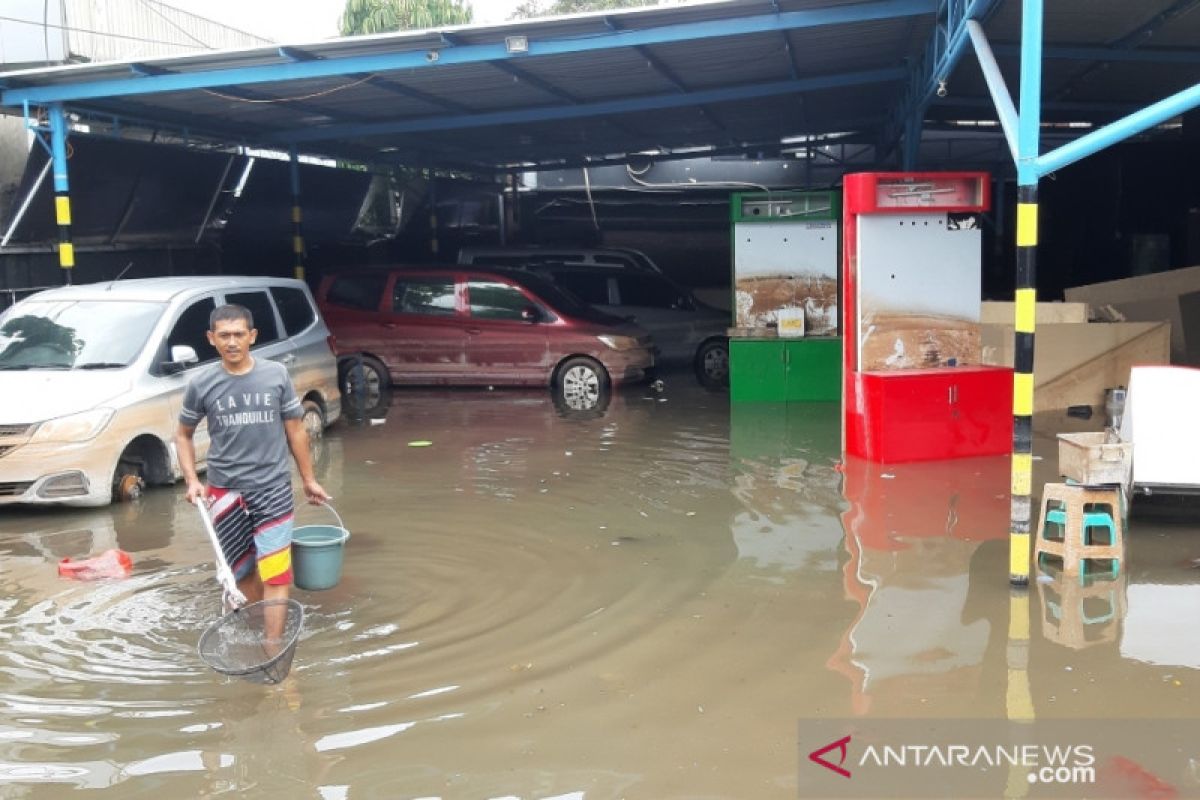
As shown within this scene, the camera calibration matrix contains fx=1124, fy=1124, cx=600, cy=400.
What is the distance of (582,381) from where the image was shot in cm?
1330

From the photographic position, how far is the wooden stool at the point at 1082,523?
19.5 ft

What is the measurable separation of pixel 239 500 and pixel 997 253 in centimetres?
1832

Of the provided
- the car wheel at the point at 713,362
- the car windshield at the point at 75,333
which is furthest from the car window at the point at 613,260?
the car windshield at the point at 75,333

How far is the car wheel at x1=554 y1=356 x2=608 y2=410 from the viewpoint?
1319 centimetres

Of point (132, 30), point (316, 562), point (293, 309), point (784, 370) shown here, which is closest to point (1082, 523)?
point (316, 562)

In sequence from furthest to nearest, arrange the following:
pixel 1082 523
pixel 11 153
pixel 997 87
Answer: pixel 11 153 < pixel 997 87 < pixel 1082 523

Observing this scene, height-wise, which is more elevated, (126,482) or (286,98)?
(286,98)

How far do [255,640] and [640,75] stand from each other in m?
9.49

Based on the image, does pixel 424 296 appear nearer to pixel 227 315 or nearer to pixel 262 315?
pixel 262 315

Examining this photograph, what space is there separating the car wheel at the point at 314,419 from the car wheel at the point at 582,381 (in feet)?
10.7

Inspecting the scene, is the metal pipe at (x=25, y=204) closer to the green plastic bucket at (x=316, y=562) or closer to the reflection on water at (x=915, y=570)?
the green plastic bucket at (x=316, y=562)

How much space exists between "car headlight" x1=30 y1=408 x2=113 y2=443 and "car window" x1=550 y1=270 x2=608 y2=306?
8743mm

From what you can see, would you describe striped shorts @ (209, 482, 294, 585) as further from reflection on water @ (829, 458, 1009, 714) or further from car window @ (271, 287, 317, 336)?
car window @ (271, 287, 317, 336)

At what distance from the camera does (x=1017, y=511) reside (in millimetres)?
5648
